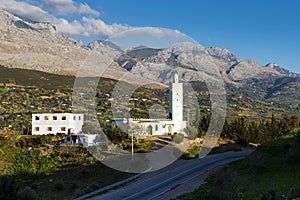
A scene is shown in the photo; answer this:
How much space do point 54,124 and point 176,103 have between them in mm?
17521

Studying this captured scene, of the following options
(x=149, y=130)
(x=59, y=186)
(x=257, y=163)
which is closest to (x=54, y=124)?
(x=149, y=130)

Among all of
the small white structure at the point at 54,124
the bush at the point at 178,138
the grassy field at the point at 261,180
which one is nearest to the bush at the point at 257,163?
the grassy field at the point at 261,180

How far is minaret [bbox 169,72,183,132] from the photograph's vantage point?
150 feet

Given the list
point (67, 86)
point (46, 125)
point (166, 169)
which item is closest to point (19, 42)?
point (67, 86)

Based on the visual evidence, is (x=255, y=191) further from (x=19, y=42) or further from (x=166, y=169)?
(x=19, y=42)

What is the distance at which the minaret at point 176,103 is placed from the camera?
4572 centimetres

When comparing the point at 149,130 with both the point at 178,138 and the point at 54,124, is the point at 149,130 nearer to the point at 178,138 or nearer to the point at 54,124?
the point at 178,138

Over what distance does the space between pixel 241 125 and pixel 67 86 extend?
88.5 m

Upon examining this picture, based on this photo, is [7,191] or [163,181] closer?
[7,191]

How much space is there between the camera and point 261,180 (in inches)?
764

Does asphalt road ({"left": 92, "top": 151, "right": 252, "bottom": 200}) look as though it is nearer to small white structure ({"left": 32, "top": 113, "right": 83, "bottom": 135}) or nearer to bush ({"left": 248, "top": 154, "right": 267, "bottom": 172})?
bush ({"left": 248, "top": 154, "right": 267, "bottom": 172})

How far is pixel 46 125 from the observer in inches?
1953

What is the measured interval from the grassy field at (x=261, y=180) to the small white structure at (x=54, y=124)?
29858 millimetres

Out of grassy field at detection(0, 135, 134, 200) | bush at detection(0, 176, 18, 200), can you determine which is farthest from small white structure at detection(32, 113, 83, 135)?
bush at detection(0, 176, 18, 200)
